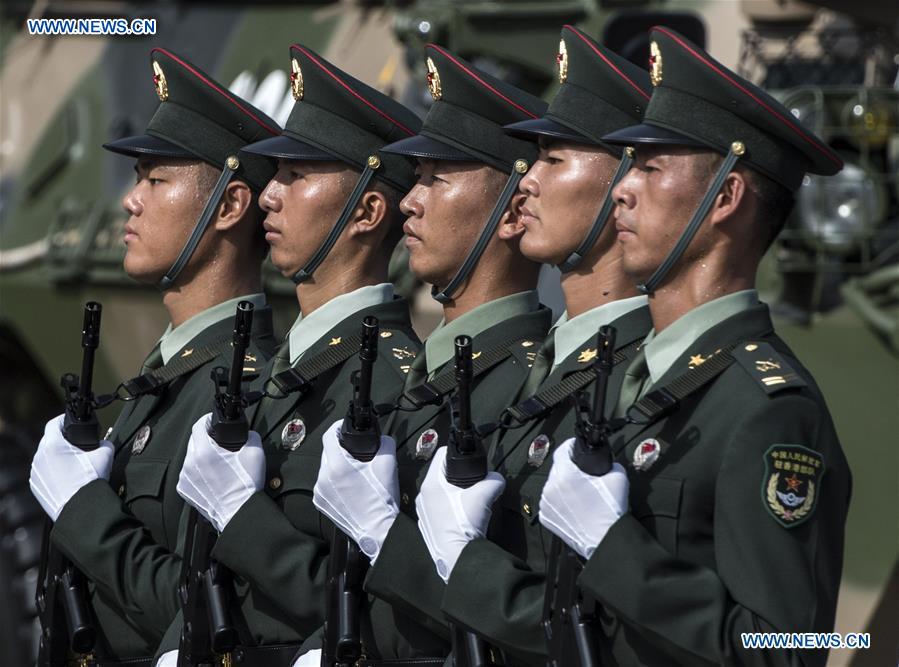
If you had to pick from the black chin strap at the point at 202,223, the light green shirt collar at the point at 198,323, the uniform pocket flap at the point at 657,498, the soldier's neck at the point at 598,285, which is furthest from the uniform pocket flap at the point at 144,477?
the uniform pocket flap at the point at 657,498

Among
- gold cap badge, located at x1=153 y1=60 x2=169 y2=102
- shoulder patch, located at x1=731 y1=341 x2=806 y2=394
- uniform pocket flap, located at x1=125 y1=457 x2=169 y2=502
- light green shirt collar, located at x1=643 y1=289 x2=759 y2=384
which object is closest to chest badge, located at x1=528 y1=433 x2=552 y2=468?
light green shirt collar, located at x1=643 y1=289 x2=759 y2=384

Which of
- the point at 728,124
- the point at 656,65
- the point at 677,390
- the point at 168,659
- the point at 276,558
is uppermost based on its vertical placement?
the point at 656,65

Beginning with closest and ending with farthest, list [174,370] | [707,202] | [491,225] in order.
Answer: [707,202] < [491,225] < [174,370]

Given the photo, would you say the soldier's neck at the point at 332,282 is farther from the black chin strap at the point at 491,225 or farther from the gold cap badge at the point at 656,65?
the gold cap badge at the point at 656,65

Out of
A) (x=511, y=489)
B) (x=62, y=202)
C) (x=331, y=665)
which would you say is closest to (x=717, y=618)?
(x=511, y=489)

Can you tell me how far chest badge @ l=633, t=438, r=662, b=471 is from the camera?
157 inches

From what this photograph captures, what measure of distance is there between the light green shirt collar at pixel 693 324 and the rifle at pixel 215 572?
118 centimetres

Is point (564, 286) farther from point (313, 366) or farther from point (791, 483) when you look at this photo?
point (791, 483)

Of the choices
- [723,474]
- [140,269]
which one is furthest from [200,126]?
[723,474]

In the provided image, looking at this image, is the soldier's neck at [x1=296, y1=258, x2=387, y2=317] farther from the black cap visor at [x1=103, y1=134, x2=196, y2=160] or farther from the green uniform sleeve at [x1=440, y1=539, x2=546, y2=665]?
the green uniform sleeve at [x1=440, y1=539, x2=546, y2=665]

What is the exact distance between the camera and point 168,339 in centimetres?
566

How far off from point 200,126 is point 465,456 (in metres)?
1.85

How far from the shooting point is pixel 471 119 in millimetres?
5027

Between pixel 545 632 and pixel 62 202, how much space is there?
7.33m
